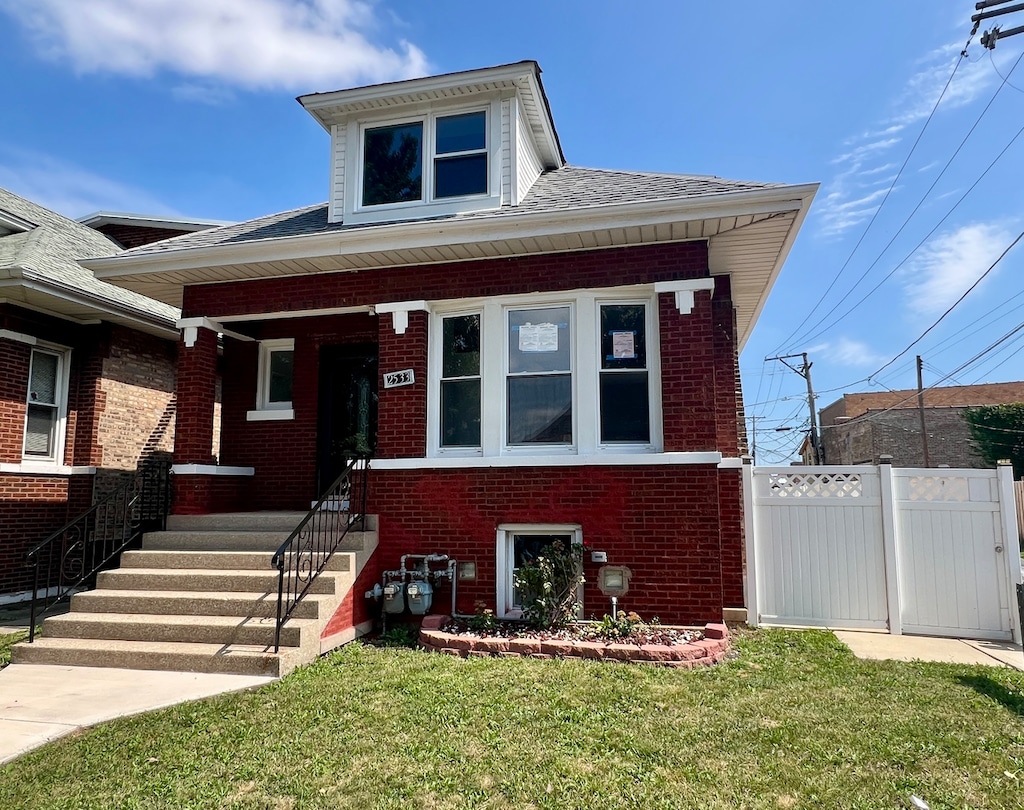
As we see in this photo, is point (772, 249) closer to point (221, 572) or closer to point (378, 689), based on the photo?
point (378, 689)

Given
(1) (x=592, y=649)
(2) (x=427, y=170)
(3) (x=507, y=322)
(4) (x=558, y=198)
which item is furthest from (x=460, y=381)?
(1) (x=592, y=649)

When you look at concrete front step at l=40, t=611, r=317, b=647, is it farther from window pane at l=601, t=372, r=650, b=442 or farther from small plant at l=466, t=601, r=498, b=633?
window pane at l=601, t=372, r=650, b=442

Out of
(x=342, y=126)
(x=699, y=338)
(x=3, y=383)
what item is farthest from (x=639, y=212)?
(x=3, y=383)

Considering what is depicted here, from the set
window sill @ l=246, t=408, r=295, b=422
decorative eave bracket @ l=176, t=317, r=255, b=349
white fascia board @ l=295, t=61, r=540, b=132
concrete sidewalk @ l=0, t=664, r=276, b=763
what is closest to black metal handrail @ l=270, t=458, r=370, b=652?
concrete sidewalk @ l=0, t=664, r=276, b=763

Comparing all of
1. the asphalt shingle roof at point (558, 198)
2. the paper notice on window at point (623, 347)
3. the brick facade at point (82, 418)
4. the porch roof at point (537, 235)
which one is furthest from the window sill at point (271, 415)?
the paper notice on window at point (623, 347)

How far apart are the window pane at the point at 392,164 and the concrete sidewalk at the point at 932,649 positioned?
6.87 metres

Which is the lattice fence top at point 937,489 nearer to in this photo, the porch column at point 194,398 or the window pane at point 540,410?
the window pane at point 540,410

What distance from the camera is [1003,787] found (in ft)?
11.1

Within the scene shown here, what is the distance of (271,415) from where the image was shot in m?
9.54

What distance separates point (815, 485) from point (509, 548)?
11.1ft

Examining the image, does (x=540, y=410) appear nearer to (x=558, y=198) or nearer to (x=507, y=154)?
(x=558, y=198)

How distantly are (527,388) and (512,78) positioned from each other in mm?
3710

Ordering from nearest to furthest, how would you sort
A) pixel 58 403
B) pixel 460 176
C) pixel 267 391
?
pixel 460 176 < pixel 267 391 < pixel 58 403

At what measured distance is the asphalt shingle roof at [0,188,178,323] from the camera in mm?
9014
